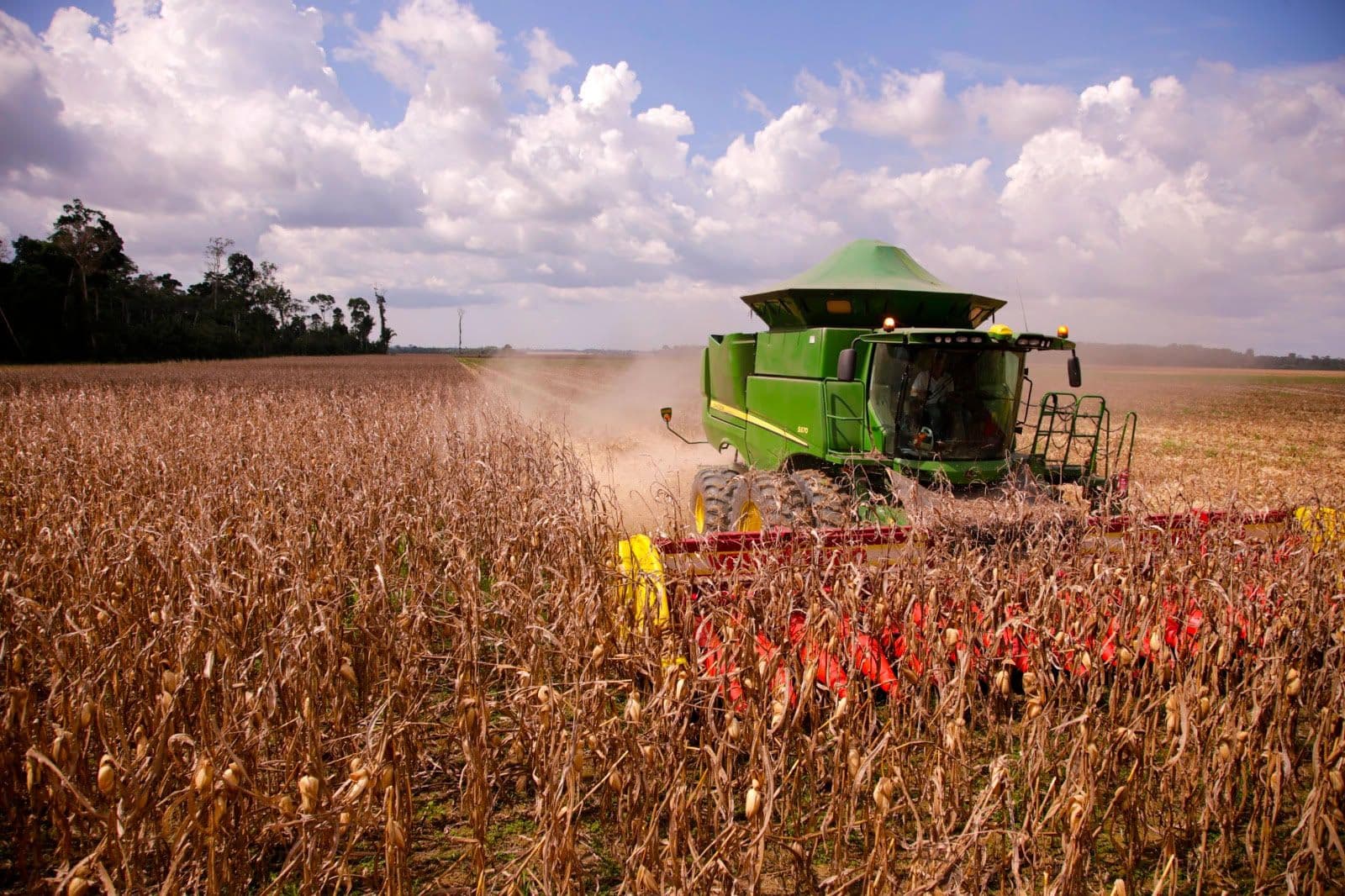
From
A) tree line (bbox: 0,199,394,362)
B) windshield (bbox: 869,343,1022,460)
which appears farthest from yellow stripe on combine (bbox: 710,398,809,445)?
tree line (bbox: 0,199,394,362)

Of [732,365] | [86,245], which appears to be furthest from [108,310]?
[732,365]

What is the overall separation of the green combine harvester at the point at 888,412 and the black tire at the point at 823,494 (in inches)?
0.6

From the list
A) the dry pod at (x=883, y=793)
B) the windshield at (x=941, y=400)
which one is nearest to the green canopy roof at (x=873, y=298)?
the windshield at (x=941, y=400)

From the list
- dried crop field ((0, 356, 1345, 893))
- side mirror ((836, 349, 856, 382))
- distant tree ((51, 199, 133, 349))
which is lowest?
dried crop field ((0, 356, 1345, 893))

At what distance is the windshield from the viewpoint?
5297 mm

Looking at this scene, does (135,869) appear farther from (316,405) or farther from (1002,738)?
(316,405)

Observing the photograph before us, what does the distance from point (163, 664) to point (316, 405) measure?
9.41m

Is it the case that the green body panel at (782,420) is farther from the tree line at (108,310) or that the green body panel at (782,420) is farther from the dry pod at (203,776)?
the tree line at (108,310)

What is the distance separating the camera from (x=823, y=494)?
5.27 metres

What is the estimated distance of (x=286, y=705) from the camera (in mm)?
2578

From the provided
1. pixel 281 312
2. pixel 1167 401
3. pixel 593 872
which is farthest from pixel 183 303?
pixel 593 872

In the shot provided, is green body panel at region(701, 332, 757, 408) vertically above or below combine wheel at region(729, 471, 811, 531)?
above

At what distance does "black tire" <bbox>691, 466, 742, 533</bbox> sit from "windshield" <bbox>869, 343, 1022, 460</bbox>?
1517 millimetres

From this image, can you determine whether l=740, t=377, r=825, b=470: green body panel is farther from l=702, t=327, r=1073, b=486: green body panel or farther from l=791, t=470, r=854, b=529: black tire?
l=791, t=470, r=854, b=529: black tire
